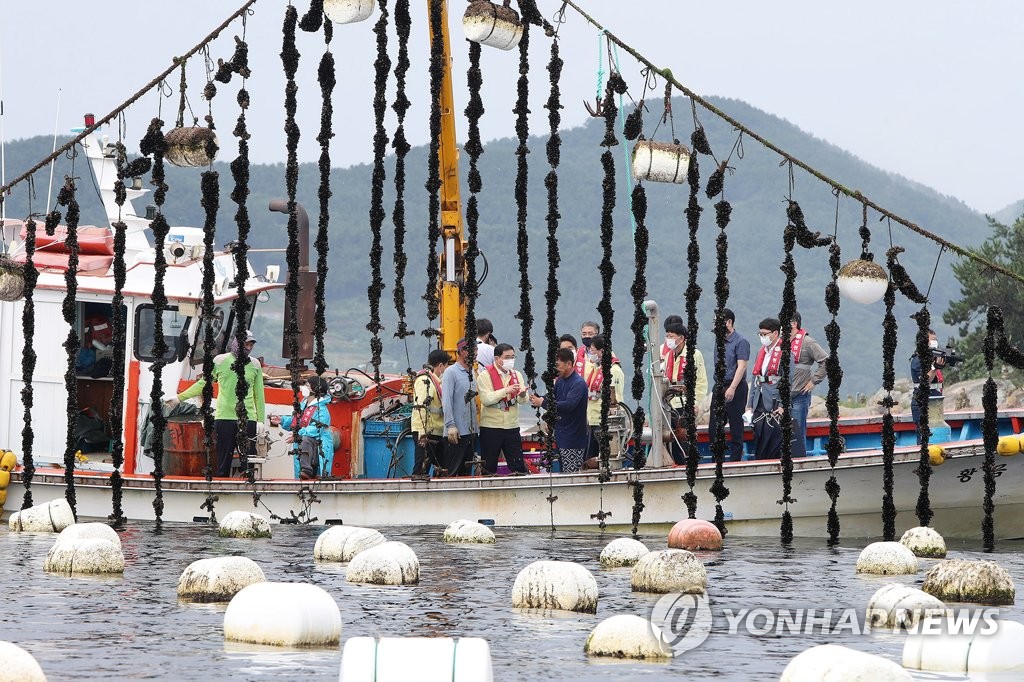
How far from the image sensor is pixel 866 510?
17.7 metres

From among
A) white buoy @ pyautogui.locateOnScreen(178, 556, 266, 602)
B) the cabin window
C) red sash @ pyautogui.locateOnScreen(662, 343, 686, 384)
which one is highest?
the cabin window

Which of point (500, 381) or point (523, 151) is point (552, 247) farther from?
point (500, 381)

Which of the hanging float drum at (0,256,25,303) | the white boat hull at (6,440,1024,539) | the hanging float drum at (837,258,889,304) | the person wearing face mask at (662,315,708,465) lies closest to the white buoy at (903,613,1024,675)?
the hanging float drum at (837,258,889,304)

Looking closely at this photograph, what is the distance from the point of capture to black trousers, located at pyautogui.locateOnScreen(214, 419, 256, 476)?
63.2 ft

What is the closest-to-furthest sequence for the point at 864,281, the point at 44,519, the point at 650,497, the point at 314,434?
the point at 864,281 → the point at 44,519 → the point at 650,497 → the point at 314,434

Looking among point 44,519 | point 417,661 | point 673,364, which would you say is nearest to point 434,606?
point 417,661

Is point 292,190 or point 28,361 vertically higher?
point 292,190

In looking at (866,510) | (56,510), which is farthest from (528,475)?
(56,510)

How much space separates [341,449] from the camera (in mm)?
19938

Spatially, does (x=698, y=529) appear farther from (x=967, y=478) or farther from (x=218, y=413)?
(x=218, y=413)

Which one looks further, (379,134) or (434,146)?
(434,146)

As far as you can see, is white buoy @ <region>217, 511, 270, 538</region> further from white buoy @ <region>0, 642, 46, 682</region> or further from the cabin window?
white buoy @ <region>0, 642, 46, 682</region>

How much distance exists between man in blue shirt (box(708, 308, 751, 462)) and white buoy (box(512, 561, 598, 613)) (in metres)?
6.11

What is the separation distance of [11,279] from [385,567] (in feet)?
A: 22.1
